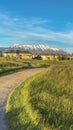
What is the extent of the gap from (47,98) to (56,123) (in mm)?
5328

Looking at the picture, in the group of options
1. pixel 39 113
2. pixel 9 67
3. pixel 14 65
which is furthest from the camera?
pixel 14 65

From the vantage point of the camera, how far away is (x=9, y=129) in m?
12.1

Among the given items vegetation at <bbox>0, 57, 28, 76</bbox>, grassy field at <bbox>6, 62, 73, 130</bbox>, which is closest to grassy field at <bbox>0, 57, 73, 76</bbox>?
vegetation at <bbox>0, 57, 28, 76</bbox>

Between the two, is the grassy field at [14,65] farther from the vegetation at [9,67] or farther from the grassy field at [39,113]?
the grassy field at [39,113]

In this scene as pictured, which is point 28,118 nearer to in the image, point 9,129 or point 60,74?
point 9,129

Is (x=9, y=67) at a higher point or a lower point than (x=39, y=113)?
lower

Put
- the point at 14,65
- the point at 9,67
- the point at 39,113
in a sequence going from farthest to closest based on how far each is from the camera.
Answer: the point at 14,65, the point at 9,67, the point at 39,113

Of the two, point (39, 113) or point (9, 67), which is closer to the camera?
point (39, 113)

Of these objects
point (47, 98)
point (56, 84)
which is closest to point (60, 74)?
point (56, 84)

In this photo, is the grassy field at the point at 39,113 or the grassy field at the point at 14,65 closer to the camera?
the grassy field at the point at 39,113

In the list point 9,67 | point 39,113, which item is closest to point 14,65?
point 9,67

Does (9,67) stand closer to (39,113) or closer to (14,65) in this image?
(14,65)

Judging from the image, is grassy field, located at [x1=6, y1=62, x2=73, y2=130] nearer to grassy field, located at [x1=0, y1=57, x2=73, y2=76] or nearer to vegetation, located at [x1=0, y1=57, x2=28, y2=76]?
grassy field, located at [x1=0, y1=57, x2=73, y2=76]

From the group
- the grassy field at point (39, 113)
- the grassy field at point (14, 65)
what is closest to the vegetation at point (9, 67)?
the grassy field at point (14, 65)
